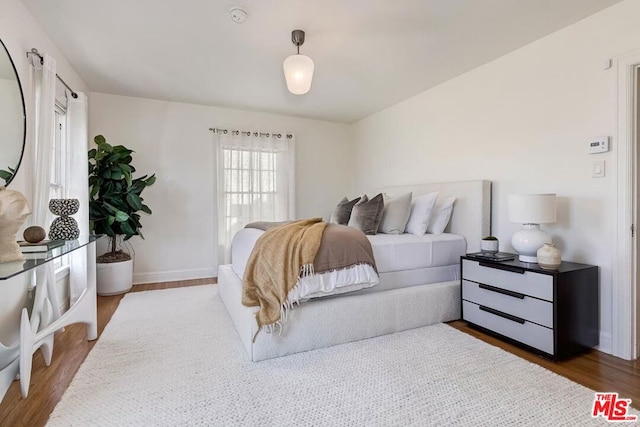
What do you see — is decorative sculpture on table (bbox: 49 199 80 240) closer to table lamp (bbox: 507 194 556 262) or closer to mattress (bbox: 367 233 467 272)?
mattress (bbox: 367 233 467 272)

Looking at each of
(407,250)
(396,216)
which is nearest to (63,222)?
(407,250)

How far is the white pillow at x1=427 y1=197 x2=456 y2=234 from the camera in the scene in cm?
326

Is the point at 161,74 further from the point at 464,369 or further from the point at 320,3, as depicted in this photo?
the point at 464,369

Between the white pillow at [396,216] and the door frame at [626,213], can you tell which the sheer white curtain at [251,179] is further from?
the door frame at [626,213]

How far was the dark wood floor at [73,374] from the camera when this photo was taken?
1.58m

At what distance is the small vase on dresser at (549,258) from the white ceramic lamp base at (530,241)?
0.36 feet

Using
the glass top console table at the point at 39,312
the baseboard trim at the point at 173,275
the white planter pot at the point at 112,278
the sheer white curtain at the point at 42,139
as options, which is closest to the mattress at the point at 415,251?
the glass top console table at the point at 39,312

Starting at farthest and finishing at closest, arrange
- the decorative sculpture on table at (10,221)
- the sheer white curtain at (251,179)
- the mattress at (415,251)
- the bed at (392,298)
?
the sheer white curtain at (251,179), the mattress at (415,251), the bed at (392,298), the decorative sculpture on table at (10,221)

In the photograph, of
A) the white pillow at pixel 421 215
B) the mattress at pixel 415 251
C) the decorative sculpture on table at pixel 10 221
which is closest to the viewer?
the decorative sculpture on table at pixel 10 221

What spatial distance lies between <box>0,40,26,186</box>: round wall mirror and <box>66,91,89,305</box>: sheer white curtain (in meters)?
0.97

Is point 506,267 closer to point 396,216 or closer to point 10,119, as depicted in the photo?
point 396,216

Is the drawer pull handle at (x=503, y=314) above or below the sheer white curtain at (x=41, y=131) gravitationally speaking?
below

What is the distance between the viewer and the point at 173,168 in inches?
169

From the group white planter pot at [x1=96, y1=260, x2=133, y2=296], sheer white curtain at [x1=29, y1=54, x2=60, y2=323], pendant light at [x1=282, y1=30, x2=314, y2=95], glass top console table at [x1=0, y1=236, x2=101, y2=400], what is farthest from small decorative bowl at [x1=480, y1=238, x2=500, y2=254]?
white planter pot at [x1=96, y1=260, x2=133, y2=296]
